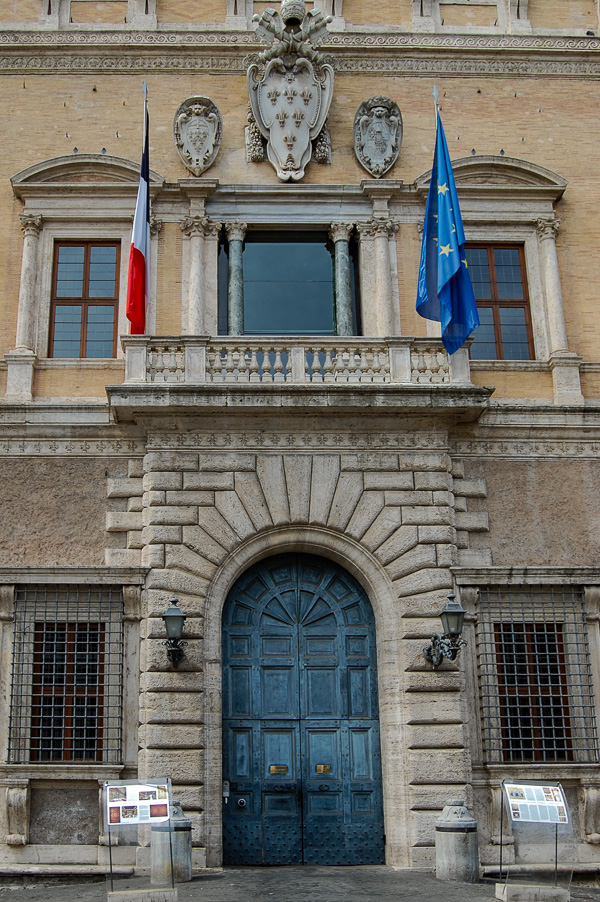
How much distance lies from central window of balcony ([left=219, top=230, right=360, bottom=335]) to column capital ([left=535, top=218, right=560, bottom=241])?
2.80 meters

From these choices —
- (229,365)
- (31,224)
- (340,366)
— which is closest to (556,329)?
(340,366)

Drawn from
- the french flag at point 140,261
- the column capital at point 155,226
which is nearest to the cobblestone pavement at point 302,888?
the french flag at point 140,261

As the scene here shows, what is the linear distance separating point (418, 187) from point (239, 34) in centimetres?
373

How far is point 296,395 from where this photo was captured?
1375cm

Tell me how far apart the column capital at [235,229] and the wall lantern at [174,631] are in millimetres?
5555

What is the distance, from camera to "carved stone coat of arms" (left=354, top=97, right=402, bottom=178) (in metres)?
15.9

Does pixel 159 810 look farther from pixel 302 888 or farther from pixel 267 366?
pixel 267 366

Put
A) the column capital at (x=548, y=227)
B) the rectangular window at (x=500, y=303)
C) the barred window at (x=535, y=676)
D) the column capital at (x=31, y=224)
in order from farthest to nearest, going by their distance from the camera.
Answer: the column capital at (x=548, y=227) → the rectangular window at (x=500, y=303) → the column capital at (x=31, y=224) → the barred window at (x=535, y=676)

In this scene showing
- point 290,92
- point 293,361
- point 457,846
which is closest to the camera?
point 457,846

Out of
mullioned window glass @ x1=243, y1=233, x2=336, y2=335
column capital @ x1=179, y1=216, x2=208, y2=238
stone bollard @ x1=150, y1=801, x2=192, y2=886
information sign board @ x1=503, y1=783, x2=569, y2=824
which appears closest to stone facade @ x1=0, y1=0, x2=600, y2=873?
column capital @ x1=179, y1=216, x2=208, y2=238

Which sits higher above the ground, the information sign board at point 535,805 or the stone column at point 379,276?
the stone column at point 379,276

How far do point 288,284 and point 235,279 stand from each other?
90cm

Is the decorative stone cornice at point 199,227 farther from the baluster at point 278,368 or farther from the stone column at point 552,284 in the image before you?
the stone column at point 552,284

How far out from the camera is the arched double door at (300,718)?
43.2ft
